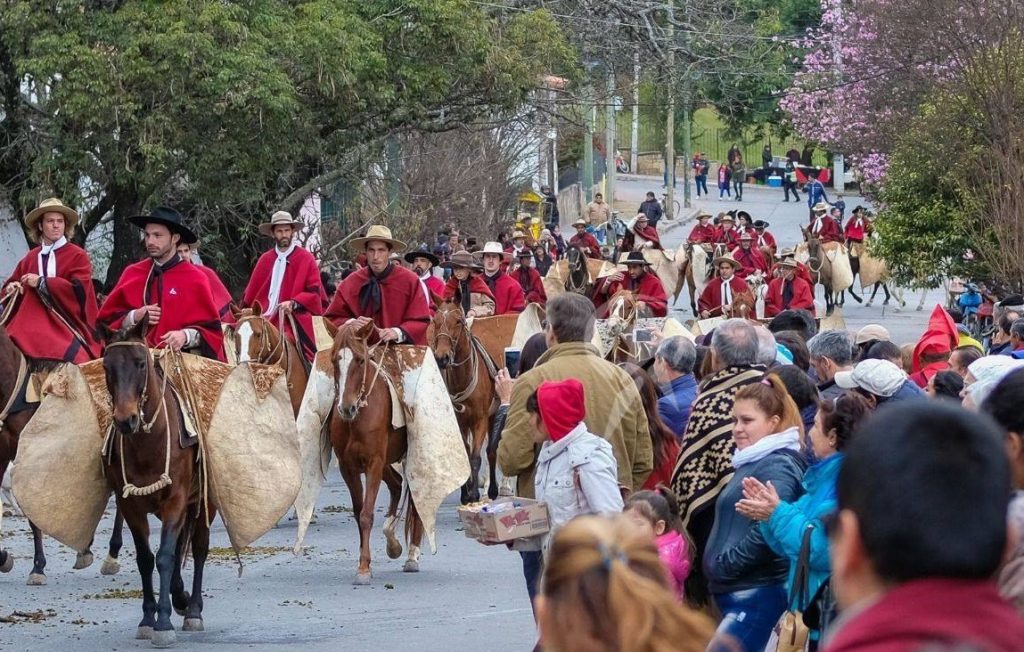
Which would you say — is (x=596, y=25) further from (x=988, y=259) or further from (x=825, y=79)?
(x=825, y=79)

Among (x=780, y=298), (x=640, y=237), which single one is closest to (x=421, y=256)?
(x=780, y=298)

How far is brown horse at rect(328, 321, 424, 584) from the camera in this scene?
11.9m

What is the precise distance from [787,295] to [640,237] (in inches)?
457

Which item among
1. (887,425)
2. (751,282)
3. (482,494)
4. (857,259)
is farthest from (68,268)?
(857,259)

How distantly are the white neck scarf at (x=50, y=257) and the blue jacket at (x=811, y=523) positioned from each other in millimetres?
7946

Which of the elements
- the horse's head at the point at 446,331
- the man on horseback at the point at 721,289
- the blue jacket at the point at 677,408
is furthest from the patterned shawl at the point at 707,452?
the man on horseback at the point at 721,289

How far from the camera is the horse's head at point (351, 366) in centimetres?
1183

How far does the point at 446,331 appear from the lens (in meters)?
14.2

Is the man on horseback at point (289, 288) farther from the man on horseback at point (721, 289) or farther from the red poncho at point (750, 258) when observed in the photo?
the red poncho at point (750, 258)

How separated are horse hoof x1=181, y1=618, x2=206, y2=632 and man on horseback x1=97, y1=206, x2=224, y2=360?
167 centimetres

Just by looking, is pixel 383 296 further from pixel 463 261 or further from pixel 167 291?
pixel 463 261

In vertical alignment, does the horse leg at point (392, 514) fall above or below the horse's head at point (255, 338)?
below

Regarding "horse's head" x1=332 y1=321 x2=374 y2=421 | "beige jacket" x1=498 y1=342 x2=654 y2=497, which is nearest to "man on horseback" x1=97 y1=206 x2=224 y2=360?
"horse's head" x1=332 y1=321 x2=374 y2=421

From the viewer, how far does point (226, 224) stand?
25.0 metres
